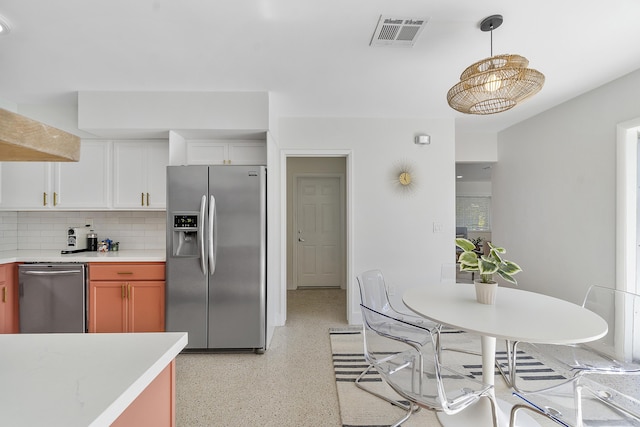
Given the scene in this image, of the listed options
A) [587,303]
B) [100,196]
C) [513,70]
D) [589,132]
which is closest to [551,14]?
[513,70]

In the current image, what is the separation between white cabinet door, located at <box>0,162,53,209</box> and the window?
9.63 meters

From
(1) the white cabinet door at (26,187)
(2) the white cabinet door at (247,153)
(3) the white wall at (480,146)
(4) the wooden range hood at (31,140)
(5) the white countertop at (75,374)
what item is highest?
(3) the white wall at (480,146)

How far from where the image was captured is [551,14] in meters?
1.89

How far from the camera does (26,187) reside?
3352mm

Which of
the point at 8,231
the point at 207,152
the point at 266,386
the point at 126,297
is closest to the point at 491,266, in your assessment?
the point at 266,386

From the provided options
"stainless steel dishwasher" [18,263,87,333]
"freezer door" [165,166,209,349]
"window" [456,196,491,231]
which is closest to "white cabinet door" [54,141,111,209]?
"stainless steel dishwasher" [18,263,87,333]

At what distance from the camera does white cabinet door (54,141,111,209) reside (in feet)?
11.1

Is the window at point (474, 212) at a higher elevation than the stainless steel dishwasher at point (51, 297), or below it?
higher

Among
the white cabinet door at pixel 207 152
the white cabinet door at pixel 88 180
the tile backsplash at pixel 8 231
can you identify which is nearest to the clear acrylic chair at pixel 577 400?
the white cabinet door at pixel 207 152

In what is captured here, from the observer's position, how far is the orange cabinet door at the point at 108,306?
9.84ft

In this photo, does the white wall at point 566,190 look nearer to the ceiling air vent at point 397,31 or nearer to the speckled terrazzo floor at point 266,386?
the ceiling air vent at point 397,31

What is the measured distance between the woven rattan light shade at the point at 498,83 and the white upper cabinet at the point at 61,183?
138 inches

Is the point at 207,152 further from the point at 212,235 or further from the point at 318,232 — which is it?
the point at 318,232

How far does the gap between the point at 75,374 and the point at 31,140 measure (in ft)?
1.83
